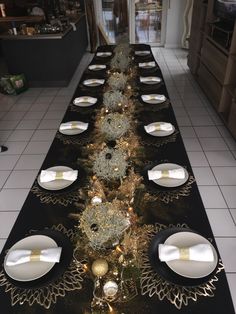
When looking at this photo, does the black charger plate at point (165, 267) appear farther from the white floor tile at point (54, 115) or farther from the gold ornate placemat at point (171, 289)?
the white floor tile at point (54, 115)

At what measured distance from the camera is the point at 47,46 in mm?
4699

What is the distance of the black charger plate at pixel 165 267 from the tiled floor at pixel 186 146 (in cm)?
88

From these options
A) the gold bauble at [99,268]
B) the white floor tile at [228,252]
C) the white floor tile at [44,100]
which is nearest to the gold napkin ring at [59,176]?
the gold bauble at [99,268]

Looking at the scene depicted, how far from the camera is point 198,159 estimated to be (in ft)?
9.94

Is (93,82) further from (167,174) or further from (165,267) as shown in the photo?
(165,267)

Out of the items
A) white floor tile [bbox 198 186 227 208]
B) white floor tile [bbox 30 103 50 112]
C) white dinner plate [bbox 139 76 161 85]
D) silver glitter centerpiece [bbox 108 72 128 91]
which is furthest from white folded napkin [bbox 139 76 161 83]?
white floor tile [bbox 30 103 50 112]

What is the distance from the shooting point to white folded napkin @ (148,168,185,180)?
5.24 feet

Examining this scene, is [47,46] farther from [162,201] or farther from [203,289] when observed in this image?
[203,289]

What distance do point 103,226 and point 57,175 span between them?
1.90 feet

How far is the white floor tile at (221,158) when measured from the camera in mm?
2934

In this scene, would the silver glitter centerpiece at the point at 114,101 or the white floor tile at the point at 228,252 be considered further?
the silver glitter centerpiece at the point at 114,101

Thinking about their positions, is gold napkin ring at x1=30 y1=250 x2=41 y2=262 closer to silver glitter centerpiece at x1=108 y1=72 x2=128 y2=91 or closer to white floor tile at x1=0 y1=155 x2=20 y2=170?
silver glitter centerpiece at x1=108 y1=72 x2=128 y2=91

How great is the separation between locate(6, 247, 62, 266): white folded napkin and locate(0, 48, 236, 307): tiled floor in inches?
44.1

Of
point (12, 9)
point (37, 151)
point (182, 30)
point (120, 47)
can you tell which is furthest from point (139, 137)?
point (12, 9)
